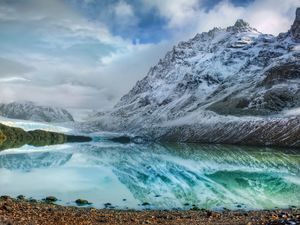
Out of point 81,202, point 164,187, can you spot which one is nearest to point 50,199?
point 81,202

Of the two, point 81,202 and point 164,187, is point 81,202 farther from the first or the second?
point 164,187

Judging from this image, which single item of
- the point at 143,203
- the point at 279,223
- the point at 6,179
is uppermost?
the point at 6,179

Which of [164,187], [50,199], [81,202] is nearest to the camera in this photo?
[81,202]

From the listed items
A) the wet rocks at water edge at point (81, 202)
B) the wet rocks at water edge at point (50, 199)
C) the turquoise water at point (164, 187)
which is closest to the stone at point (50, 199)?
the wet rocks at water edge at point (50, 199)

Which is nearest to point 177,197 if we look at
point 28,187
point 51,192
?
point 51,192

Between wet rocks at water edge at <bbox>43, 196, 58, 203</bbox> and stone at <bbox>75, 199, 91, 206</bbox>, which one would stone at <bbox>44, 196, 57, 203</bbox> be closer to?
wet rocks at water edge at <bbox>43, 196, 58, 203</bbox>

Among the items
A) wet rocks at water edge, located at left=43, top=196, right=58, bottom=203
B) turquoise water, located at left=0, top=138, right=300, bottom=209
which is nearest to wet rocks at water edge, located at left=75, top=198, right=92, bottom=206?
turquoise water, located at left=0, top=138, right=300, bottom=209

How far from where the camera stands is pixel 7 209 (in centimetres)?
4331

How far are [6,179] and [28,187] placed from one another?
1374 cm

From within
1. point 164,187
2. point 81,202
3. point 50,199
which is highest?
point 164,187

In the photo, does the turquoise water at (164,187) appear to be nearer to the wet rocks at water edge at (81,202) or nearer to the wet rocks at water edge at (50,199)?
the wet rocks at water edge at (81,202)

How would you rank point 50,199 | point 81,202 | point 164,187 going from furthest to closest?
point 164,187 < point 50,199 < point 81,202

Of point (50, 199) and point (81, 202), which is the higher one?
point (50, 199)

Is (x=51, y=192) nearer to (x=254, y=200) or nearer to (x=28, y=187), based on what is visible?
(x=28, y=187)
